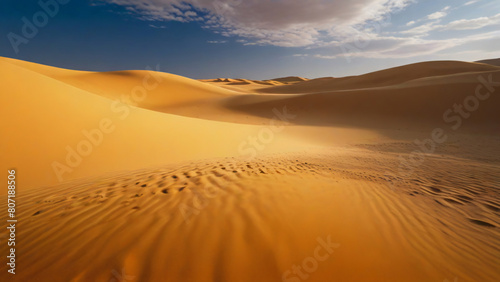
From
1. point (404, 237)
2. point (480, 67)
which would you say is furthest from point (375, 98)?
point (480, 67)

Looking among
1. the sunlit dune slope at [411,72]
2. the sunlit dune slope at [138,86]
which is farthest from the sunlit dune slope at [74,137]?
the sunlit dune slope at [411,72]

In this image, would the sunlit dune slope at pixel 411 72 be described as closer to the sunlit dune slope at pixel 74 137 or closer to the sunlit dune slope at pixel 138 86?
the sunlit dune slope at pixel 138 86

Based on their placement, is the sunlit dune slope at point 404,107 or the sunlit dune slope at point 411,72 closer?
the sunlit dune slope at point 404,107

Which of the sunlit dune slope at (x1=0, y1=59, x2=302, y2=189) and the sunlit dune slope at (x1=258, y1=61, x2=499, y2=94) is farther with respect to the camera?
the sunlit dune slope at (x1=258, y1=61, x2=499, y2=94)
